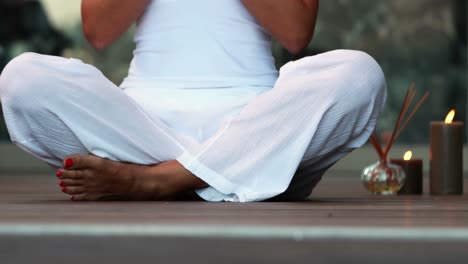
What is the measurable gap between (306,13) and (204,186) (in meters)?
0.40

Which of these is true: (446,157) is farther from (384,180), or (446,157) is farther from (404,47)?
(404,47)

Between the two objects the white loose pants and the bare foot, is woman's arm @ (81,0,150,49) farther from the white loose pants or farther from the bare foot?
the bare foot

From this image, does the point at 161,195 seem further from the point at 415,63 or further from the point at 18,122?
the point at 415,63

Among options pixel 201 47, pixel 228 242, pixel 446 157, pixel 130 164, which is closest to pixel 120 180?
pixel 130 164

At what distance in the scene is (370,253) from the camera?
1271mm

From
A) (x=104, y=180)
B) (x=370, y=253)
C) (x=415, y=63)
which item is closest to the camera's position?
(x=370, y=253)

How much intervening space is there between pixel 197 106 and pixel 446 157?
0.85 m

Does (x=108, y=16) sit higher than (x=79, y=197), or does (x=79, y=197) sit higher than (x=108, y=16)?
(x=108, y=16)

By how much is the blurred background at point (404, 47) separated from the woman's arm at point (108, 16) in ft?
8.29

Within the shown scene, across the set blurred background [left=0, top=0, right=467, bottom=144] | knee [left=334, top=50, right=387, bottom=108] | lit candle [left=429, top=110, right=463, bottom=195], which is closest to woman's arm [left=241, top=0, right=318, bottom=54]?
knee [left=334, top=50, right=387, bottom=108]

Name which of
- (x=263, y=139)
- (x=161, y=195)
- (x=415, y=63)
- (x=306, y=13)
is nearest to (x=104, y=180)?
(x=161, y=195)

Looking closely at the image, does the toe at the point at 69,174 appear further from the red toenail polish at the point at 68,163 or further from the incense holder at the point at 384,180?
the incense holder at the point at 384,180

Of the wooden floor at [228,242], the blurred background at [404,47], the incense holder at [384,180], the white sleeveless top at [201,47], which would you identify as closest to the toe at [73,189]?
the white sleeveless top at [201,47]

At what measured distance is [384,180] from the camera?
9.21 feet
